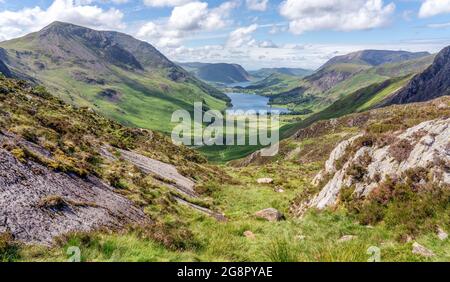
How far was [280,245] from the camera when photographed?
1117cm

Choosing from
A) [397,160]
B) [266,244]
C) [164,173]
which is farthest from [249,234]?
[164,173]

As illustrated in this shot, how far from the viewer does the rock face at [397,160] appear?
1961cm

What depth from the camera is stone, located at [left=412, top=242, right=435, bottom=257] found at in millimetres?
12766

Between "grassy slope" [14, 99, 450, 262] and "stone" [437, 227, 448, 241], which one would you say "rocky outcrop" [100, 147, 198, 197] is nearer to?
"grassy slope" [14, 99, 450, 262]

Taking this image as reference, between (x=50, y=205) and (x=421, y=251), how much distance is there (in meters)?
14.6

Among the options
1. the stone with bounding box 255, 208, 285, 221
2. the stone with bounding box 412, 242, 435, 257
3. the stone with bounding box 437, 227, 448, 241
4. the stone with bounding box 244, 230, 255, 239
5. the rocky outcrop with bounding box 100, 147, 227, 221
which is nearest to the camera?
the stone with bounding box 412, 242, 435, 257

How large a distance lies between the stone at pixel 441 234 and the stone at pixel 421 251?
1.71 m

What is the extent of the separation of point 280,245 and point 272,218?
43.9ft

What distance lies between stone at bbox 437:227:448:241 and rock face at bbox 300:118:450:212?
11.9 ft

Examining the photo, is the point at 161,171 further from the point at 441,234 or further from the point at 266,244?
the point at 441,234

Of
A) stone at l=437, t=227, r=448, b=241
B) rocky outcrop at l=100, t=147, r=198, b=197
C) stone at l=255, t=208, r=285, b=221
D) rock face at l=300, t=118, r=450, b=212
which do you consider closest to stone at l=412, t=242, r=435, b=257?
stone at l=437, t=227, r=448, b=241

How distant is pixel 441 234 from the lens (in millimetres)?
14844
